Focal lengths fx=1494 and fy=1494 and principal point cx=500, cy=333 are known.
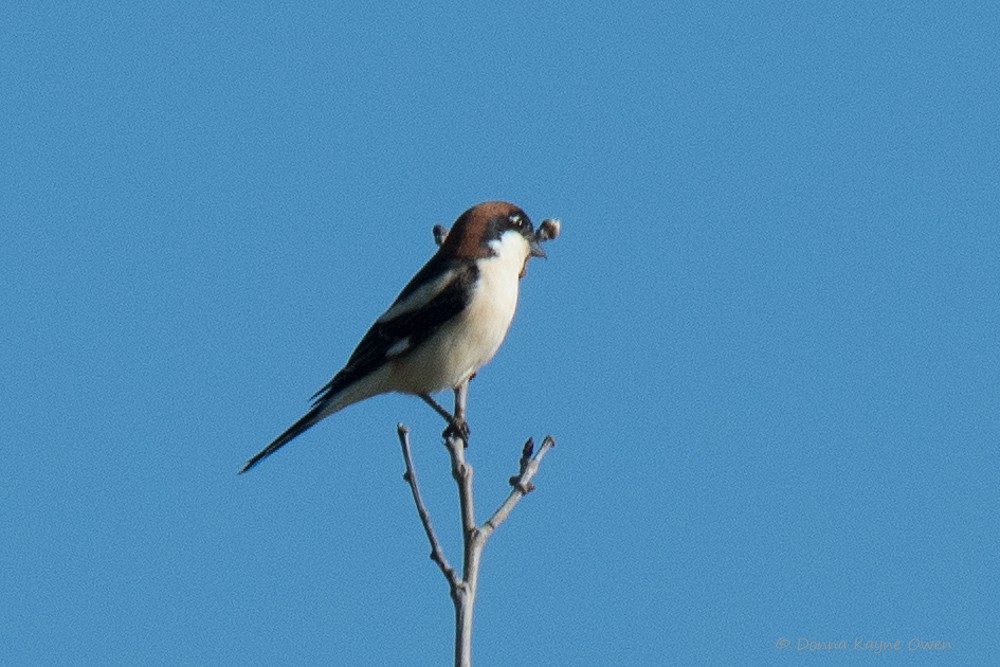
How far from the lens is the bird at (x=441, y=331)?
7.21 metres

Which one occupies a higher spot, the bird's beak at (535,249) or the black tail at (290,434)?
the bird's beak at (535,249)

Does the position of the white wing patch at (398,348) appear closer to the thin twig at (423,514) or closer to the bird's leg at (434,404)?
the bird's leg at (434,404)

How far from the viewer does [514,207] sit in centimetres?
775

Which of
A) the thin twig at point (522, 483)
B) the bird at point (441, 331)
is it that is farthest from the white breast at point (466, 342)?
the thin twig at point (522, 483)

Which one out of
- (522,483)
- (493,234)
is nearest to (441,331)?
(493,234)

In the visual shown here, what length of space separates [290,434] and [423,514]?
2.59 meters

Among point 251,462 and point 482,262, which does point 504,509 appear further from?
point 482,262

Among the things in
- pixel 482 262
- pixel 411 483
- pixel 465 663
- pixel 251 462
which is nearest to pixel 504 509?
pixel 411 483

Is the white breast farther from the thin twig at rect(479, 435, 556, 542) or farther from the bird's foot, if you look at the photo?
the thin twig at rect(479, 435, 556, 542)

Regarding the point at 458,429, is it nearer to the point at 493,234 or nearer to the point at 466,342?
the point at 466,342

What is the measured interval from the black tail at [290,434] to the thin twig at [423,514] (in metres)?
2.10

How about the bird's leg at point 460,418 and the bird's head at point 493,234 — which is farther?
the bird's head at point 493,234

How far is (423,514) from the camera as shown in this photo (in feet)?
14.8

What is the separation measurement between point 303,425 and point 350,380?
1.15ft
